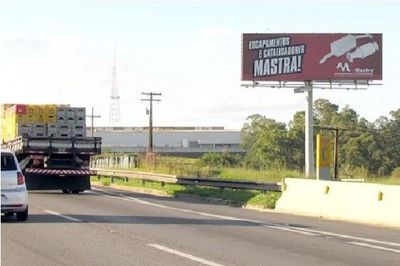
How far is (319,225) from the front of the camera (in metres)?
17.7

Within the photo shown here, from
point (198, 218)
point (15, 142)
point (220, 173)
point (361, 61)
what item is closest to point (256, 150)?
point (361, 61)

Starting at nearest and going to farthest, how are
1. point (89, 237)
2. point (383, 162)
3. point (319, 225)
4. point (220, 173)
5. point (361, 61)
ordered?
point (89, 237) → point (319, 225) → point (220, 173) → point (361, 61) → point (383, 162)

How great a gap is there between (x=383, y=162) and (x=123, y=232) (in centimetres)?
6010

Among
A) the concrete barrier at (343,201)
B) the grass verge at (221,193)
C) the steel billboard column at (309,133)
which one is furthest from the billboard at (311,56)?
the concrete barrier at (343,201)

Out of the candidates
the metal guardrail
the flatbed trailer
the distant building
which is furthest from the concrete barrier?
the distant building

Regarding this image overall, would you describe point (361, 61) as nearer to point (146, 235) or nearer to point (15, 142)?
point (15, 142)

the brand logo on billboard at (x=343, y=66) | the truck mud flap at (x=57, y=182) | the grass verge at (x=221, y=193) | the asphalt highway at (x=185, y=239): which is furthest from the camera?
the brand logo on billboard at (x=343, y=66)

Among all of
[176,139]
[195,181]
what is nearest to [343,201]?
[195,181]

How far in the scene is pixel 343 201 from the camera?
2011 centimetres

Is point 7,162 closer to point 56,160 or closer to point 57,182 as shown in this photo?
point 56,160

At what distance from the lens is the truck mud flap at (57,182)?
28.9 meters

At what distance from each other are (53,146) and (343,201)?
41.5 ft

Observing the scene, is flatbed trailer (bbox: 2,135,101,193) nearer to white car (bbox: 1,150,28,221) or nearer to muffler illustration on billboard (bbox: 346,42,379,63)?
white car (bbox: 1,150,28,221)

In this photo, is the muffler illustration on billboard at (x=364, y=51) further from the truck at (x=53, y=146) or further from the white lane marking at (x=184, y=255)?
the white lane marking at (x=184, y=255)
